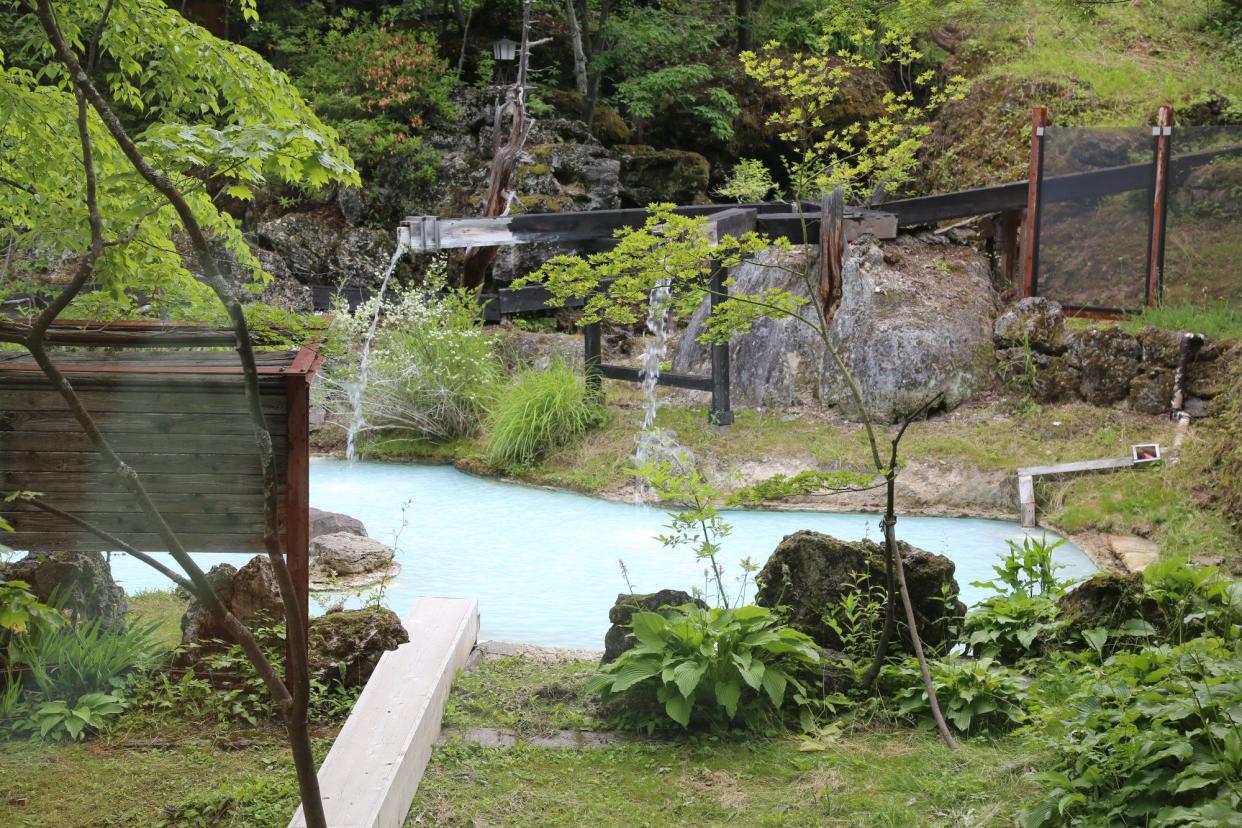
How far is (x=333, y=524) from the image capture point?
7.81 metres

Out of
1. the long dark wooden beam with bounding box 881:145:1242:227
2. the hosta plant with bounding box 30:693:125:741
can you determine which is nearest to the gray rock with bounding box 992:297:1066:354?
the long dark wooden beam with bounding box 881:145:1242:227

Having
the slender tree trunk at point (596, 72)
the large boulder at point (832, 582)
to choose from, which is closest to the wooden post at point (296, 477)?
the large boulder at point (832, 582)

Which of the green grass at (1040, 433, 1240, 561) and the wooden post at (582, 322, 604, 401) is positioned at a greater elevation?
the wooden post at (582, 322, 604, 401)

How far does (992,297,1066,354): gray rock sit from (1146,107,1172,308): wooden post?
0.86 meters

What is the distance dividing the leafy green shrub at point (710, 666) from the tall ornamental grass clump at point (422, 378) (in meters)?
6.55

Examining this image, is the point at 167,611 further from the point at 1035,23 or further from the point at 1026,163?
the point at 1035,23

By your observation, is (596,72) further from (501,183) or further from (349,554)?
(349,554)

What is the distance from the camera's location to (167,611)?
6.05 meters

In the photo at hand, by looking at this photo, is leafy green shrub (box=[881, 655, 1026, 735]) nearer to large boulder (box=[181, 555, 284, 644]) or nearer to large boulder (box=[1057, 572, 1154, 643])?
large boulder (box=[1057, 572, 1154, 643])

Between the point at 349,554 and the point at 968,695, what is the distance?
4.39 m

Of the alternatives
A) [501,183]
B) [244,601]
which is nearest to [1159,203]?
[501,183]

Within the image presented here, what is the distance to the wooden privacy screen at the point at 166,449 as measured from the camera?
377 cm

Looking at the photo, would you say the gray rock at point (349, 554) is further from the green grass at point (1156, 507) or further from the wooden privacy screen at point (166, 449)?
the green grass at point (1156, 507)

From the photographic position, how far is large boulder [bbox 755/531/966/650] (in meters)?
4.64
